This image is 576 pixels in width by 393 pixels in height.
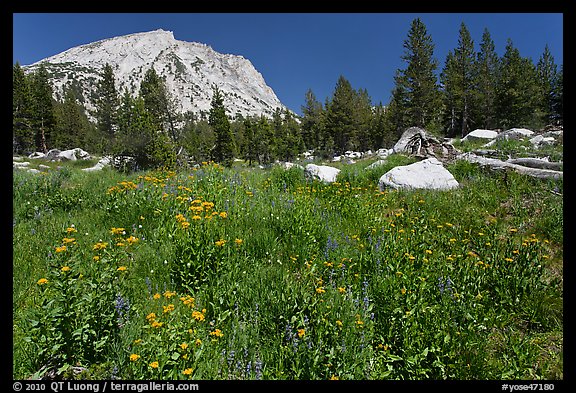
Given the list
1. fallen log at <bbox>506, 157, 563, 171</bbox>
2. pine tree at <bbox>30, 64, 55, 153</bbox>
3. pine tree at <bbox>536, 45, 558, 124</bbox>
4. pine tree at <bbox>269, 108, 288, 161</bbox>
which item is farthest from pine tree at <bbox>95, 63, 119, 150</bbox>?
pine tree at <bbox>536, 45, 558, 124</bbox>

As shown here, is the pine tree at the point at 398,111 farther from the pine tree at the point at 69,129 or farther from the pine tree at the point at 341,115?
the pine tree at the point at 69,129

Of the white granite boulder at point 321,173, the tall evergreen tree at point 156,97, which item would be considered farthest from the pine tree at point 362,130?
the white granite boulder at point 321,173

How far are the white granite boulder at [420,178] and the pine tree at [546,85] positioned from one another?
2120 inches

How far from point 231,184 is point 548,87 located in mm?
67278

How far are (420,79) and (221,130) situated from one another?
33.2 meters

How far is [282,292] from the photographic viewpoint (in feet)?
9.20

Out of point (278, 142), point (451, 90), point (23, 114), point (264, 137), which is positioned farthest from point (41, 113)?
point (451, 90)

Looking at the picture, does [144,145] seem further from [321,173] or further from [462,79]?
[462,79]

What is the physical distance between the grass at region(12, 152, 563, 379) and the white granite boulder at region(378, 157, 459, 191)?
165cm

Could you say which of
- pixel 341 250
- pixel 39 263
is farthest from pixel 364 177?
pixel 39 263

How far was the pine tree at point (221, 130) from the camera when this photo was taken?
44006mm

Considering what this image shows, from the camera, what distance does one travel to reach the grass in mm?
2135

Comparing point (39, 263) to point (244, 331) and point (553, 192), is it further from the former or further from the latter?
point (553, 192)

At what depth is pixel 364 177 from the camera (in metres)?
8.88
